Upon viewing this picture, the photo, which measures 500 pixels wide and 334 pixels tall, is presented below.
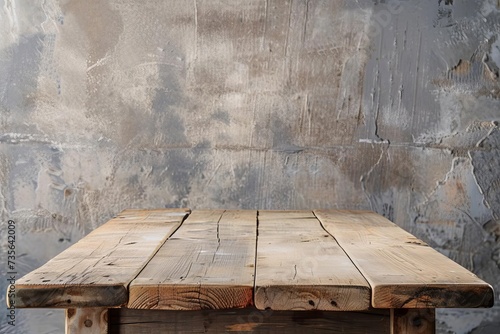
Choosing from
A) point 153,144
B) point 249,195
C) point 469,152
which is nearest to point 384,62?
point 469,152

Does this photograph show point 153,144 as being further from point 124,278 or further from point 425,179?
point 124,278

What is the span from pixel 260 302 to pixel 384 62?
2.07 m

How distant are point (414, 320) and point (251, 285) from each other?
1.31 feet

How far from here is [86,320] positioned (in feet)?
5.25

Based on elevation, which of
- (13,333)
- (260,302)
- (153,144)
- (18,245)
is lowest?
(13,333)

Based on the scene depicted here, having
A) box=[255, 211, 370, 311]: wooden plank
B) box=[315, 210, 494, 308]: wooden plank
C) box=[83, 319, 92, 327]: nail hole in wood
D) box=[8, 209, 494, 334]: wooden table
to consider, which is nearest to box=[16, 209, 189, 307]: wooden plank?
box=[8, 209, 494, 334]: wooden table

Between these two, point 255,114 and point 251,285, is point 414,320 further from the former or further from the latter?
point 255,114

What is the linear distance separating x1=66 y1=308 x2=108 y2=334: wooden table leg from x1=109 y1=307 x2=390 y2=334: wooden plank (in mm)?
39

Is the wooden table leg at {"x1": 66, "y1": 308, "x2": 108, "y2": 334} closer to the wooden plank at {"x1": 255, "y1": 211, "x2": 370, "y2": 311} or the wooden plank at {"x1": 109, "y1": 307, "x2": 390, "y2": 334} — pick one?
the wooden plank at {"x1": 109, "y1": 307, "x2": 390, "y2": 334}

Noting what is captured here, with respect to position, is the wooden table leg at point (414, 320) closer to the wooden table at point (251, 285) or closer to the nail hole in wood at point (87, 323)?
the wooden table at point (251, 285)

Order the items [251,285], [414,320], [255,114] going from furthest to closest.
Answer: [255,114], [414,320], [251,285]

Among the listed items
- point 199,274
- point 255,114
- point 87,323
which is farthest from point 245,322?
point 255,114

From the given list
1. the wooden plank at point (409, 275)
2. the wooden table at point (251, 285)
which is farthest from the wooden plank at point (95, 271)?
the wooden plank at point (409, 275)

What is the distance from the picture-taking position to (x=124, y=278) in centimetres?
154
